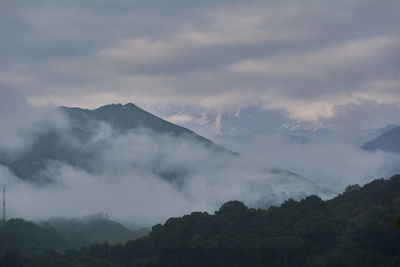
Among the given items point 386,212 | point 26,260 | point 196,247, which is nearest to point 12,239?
point 26,260

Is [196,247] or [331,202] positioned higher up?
[331,202]

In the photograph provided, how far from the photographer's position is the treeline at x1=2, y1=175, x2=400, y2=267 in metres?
104

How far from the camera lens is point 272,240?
361ft

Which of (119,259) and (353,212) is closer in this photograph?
(119,259)

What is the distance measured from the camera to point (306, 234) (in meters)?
112

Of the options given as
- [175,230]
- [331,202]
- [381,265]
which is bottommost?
[381,265]

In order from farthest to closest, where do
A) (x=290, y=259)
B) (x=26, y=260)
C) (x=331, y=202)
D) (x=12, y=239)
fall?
(x=12, y=239) → (x=331, y=202) → (x=26, y=260) → (x=290, y=259)

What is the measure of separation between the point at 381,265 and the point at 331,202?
4879 cm

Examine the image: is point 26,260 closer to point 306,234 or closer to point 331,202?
point 306,234

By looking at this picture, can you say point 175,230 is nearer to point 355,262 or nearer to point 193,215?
point 193,215

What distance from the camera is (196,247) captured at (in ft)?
370

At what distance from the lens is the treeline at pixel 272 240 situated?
104m

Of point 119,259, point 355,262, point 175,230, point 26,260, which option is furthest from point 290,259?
point 26,260

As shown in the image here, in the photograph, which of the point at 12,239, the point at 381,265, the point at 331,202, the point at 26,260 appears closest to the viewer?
the point at 381,265
